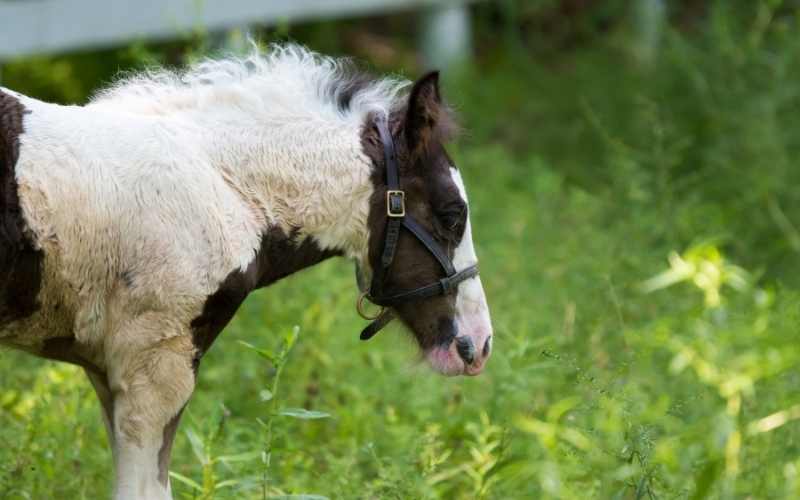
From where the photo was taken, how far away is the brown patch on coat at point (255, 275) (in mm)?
3971

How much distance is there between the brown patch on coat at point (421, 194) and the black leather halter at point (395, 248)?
0.02 meters

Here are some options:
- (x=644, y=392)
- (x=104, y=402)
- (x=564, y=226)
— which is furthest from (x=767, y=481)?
(x=564, y=226)

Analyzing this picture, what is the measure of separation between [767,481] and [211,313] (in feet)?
6.22

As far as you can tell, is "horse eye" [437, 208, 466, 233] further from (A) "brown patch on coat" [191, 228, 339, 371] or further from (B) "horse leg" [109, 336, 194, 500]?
(B) "horse leg" [109, 336, 194, 500]

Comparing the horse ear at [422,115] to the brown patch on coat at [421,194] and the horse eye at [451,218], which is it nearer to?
the brown patch on coat at [421,194]

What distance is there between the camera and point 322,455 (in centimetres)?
547

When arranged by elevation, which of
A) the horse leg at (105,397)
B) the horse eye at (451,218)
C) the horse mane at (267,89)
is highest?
the horse mane at (267,89)

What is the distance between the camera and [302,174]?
4223mm

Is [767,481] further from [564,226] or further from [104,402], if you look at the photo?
[564,226]

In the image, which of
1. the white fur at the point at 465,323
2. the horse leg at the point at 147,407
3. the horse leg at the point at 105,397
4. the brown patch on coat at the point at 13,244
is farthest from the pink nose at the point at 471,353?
the brown patch on coat at the point at 13,244

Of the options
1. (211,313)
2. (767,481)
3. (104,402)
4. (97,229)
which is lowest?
(767,481)

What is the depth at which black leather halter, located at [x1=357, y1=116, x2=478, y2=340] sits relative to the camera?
14.0 feet

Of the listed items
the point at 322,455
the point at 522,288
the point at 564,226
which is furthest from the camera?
the point at 564,226

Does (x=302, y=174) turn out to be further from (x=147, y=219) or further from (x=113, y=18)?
(x=113, y=18)
